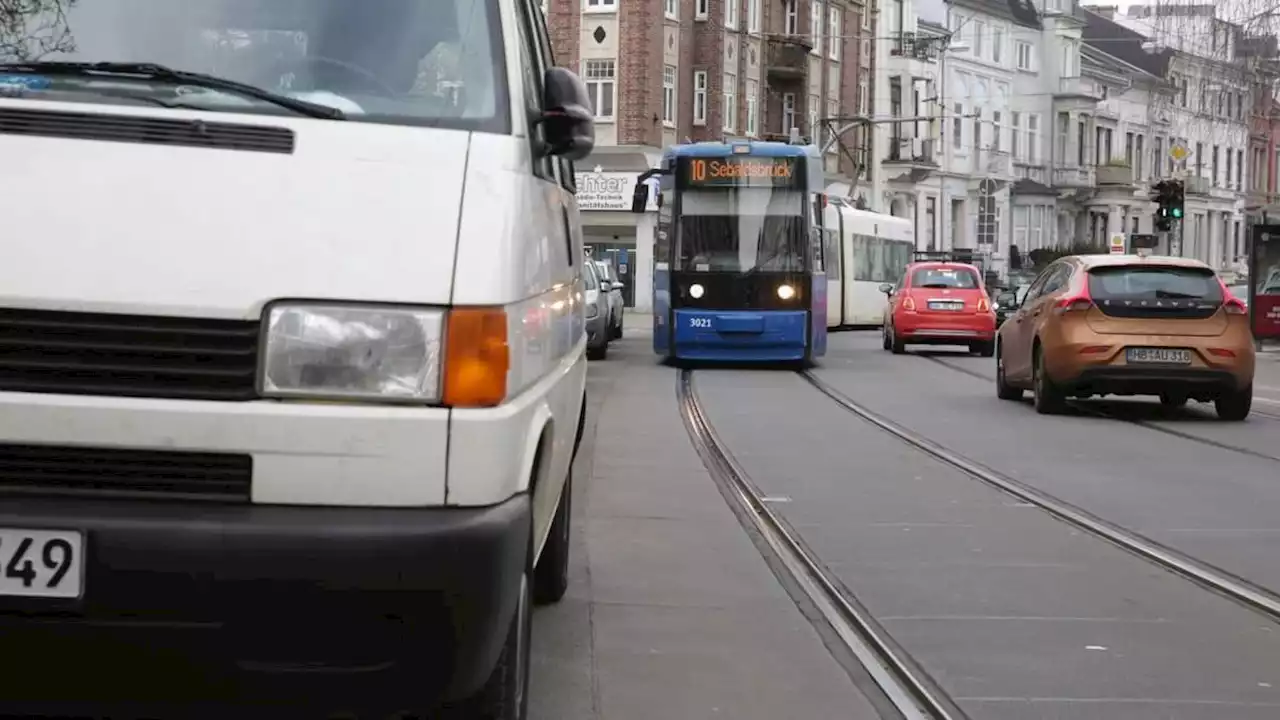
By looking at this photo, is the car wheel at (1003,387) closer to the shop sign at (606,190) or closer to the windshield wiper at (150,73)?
the windshield wiper at (150,73)

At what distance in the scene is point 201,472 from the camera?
3.59 m

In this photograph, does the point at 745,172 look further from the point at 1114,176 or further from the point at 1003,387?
the point at 1114,176

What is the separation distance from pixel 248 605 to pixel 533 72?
7.30ft

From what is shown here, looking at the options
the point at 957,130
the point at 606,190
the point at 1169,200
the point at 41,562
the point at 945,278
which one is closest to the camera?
the point at 41,562

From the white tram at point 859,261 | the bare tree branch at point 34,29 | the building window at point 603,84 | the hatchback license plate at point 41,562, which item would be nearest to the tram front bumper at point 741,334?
the white tram at point 859,261

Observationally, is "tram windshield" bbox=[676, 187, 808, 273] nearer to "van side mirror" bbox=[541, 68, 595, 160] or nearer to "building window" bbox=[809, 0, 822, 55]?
"van side mirror" bbox=[541, 68, 595, 160]

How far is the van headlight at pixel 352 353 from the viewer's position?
11.9 ft

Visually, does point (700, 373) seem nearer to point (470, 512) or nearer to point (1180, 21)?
point (1180, 21)

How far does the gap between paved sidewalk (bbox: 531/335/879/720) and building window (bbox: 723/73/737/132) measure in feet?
153

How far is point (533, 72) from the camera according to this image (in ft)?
17.2

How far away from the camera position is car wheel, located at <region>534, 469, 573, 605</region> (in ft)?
21.8

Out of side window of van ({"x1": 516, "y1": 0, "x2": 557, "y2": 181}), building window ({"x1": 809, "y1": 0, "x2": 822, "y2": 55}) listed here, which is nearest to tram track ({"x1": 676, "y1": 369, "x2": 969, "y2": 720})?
side window of van ({"x1": 516, "y1": 0, "x2": 557, "y2": 181})

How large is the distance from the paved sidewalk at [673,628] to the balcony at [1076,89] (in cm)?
7581

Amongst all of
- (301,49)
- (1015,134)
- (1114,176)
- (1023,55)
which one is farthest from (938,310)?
(1114,176)
